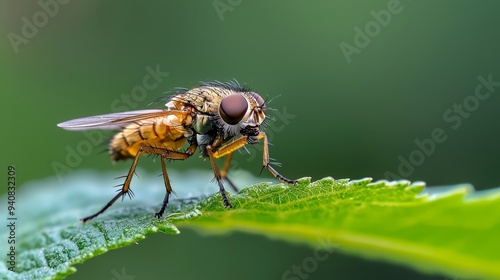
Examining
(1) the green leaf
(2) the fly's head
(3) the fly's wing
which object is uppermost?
(3) the fly's wing

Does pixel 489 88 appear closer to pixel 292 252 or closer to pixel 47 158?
pixel 292 252

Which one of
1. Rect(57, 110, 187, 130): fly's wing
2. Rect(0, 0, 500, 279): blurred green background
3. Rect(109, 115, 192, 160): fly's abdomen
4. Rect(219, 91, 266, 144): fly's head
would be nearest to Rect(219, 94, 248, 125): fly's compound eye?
Rect(219, 91, 266, 144): fly's head

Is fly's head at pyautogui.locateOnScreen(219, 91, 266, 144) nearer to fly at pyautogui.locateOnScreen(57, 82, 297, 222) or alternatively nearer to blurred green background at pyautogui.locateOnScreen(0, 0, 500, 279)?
fly at pyautogui.locateOnScreen(57, 82, 297, 222)

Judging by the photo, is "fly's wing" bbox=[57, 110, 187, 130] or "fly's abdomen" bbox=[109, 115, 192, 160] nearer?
"fly's wing" bbox=[57, 110, 187, 130]

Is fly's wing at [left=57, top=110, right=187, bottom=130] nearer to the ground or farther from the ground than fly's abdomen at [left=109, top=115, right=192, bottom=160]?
farther from the ground

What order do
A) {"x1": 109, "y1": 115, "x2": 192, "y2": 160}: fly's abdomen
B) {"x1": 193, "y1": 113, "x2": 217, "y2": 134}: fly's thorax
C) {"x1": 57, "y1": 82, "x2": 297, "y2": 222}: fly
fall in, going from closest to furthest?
1. {"x1": 57, "y1": 82, "x2": 297, "y2": 222}: fly
2. {"x1": 193, "y1": 113, "x2": 217, "y2": 134}: fly's thorax
3. {"x1": 109, "y1": 115, "x2": 192, "y2": 160}: fly's abdomen

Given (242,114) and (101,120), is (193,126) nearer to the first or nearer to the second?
(242,114)

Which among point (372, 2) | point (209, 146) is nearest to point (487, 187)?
point (372, 2)
